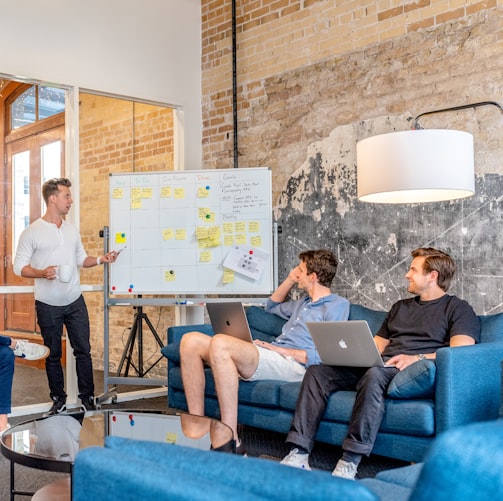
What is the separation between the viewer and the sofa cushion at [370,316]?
14.4ft

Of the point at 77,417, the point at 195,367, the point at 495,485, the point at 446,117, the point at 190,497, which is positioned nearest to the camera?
the point at 495,485

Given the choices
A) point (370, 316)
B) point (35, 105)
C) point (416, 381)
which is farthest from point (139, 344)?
point (416, 381)

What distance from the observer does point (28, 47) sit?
5414mm

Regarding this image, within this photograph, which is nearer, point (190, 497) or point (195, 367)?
point (190, 497)

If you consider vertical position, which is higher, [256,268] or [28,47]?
[28,47]

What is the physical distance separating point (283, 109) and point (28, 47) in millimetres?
2058

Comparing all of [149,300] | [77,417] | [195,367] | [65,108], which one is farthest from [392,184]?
[65,108]

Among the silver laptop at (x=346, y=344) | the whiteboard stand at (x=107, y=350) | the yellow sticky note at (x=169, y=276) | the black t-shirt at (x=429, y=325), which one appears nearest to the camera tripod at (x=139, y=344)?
the whiteboard stand at (x=107, y=350)

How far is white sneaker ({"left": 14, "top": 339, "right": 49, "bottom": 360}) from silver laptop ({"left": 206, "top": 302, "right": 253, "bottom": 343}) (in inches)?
47.4

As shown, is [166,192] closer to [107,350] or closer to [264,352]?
[107,350]

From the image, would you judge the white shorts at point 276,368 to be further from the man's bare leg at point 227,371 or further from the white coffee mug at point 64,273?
the white coffee mug at point 64,273

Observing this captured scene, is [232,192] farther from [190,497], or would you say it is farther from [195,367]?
[190,497]

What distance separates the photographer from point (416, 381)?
3.28 meters

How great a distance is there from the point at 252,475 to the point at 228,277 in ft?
14.1
